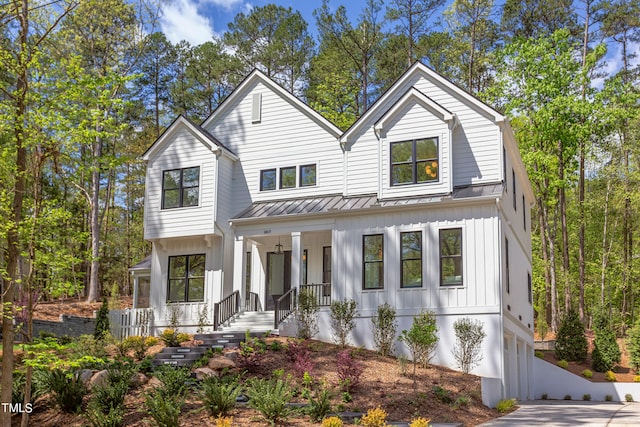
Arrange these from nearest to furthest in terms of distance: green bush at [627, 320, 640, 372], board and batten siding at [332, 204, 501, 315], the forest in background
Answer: board and batten siding at [332, 204, 501, 315] → green bush at [627, 320, 640, 372] → the forest in background

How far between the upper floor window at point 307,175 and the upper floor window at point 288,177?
0.32 metres

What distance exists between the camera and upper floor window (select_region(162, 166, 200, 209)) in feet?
74.8

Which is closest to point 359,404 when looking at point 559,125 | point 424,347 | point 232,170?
point 424,347

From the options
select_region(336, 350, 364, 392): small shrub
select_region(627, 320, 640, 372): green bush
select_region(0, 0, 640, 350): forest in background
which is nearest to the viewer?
select_region(336, 350, 364, 392): small shrub

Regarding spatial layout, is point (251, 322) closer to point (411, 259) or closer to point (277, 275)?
point (277, 275)

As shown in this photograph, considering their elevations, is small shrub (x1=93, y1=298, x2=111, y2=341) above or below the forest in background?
below

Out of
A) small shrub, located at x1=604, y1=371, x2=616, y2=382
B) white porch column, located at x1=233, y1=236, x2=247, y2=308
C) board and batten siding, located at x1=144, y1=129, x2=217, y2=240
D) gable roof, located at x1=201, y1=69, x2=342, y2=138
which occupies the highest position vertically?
gable roof, located at x1=201, y1=69, x2=342, y2=138

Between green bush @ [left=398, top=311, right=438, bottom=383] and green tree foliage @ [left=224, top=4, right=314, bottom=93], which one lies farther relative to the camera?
green tree foliage @ [left=224, top=4, right=314, bottom=93]

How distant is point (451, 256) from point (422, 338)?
3.32m

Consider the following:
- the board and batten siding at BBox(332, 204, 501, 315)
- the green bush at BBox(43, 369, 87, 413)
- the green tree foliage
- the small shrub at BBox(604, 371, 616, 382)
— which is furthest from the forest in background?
the green bush at BBox(43, 369, 87, 413)

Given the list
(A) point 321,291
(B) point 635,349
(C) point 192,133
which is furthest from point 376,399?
(B) point 635,349

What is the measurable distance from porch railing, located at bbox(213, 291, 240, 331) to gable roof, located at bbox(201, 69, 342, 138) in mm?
6564

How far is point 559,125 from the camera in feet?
100

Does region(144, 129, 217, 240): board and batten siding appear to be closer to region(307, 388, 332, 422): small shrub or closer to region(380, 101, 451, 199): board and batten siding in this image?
region(380, 101, 451, 199): board and batten siding
